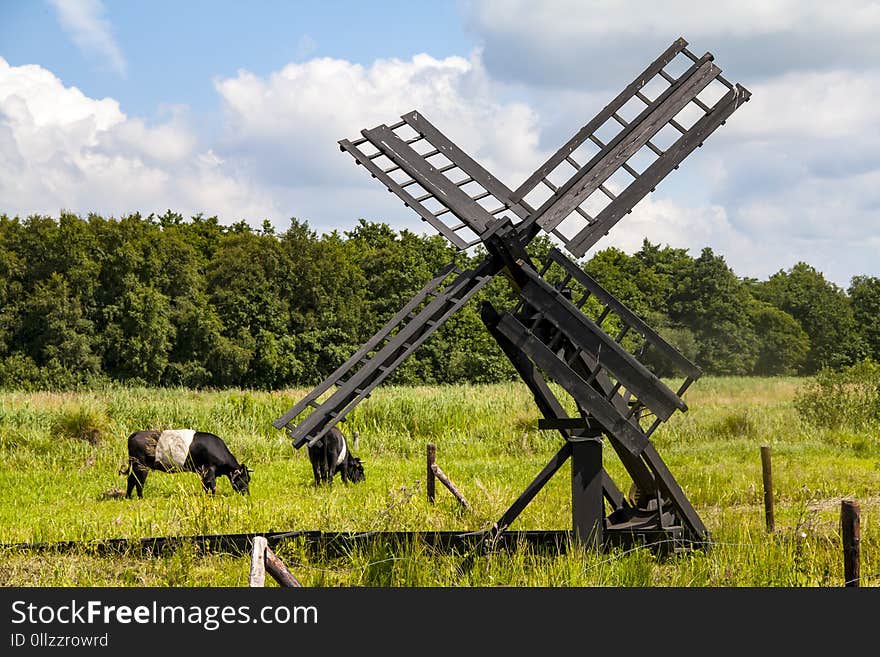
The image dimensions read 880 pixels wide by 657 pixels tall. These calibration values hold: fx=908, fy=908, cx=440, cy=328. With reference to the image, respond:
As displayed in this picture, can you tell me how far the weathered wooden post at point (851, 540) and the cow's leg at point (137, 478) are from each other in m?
10.8

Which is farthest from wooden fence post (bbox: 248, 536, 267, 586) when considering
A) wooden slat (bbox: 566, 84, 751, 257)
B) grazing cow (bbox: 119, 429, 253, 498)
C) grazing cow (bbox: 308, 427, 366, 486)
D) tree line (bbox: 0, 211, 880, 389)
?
tree line (bbox: 0, 211, 880, 389)

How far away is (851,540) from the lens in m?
6.87

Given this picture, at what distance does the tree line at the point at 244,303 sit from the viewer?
141ft

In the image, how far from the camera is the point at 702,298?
211 ft

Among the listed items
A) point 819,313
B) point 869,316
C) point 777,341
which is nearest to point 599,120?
point 777,341

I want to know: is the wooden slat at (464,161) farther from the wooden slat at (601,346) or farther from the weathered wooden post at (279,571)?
the weathered wooden post at (279,571)

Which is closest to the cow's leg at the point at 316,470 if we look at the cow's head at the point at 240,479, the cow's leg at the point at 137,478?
the cow's head at the point at 240,479

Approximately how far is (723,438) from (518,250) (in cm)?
1402

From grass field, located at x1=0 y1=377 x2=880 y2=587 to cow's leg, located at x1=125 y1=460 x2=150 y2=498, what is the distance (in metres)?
0.38

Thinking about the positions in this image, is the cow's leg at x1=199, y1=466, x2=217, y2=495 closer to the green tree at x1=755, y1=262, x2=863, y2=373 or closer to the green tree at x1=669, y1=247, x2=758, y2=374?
the green tree at x1=669, y1=247, x2=758, y2=374

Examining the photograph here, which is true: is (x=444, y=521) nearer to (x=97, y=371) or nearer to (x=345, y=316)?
(x=97, y=371)

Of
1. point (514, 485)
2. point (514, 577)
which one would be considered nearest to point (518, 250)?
point (514, 577)

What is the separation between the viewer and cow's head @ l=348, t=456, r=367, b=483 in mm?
16031

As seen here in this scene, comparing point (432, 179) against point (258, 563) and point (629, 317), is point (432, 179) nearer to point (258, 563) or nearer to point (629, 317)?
point (629, 317)
